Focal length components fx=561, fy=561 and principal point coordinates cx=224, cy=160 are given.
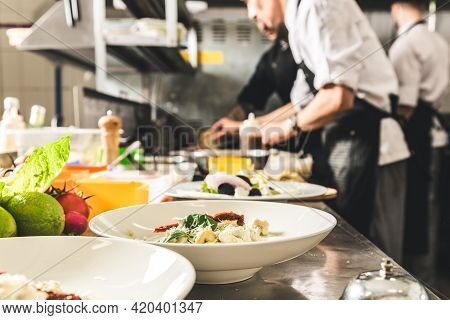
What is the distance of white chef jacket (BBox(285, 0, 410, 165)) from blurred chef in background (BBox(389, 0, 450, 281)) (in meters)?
0.65

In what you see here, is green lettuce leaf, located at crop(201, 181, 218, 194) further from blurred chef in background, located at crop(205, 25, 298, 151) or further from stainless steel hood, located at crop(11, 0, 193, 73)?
blurred chef in background, located at crop(205, 25, 298, 151)

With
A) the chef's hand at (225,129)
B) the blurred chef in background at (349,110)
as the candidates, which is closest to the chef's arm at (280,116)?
the chef's hand at (225,129)

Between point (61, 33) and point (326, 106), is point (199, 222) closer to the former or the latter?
point (326, 106)

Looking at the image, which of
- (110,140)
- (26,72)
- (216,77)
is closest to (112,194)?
(110,140)

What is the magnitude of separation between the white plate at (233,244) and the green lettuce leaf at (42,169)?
0.09m

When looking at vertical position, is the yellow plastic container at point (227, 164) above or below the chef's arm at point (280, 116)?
below

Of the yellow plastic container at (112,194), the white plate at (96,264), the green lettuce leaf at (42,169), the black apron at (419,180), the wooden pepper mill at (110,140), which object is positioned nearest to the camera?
the white plate at (96,264)

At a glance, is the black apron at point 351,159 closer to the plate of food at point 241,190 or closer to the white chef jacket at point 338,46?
the white chef jacket at point 338,46

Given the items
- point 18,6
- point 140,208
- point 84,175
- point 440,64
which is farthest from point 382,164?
point 18,6

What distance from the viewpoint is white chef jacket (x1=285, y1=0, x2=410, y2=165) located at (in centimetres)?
196

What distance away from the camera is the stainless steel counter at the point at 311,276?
0.60m

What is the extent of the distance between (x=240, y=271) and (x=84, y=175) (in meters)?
0.64

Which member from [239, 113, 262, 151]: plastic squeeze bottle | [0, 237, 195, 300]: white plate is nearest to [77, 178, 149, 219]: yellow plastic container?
[0, 237, 195, 300]: white plate

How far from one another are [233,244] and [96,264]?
0.15m
